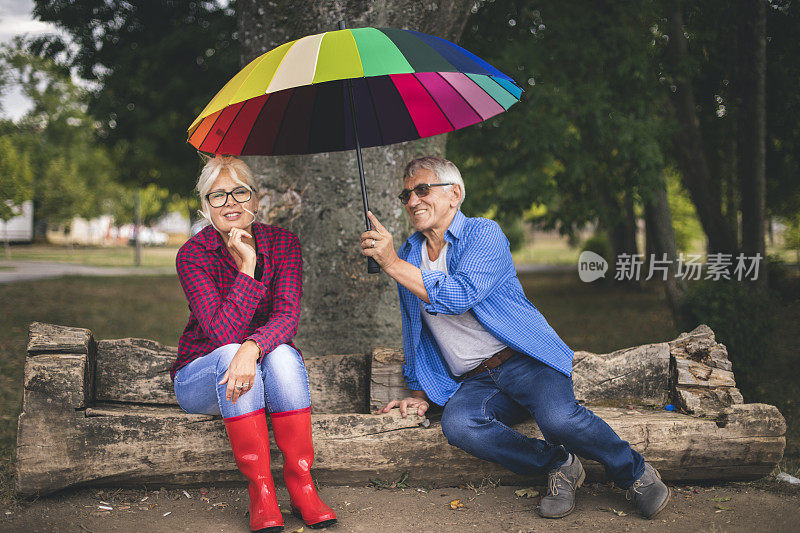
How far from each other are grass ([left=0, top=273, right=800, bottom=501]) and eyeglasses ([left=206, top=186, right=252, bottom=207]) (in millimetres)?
1994

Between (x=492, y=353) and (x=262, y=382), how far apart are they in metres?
1.19

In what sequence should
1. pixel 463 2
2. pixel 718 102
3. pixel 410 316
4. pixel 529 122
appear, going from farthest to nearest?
pixel 718 102 → pixel 529 122 → pixel 463 2 → pixel 410 316

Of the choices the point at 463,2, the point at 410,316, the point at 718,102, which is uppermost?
the point at 718,102

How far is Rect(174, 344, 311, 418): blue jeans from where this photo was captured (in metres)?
3.11

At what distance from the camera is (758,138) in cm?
896

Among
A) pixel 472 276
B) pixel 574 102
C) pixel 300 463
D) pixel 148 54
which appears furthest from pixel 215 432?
pixel 148 54

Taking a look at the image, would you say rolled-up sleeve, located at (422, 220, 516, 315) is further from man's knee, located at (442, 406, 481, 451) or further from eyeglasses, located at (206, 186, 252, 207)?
eyeglasses, located at (206, 186, 252, 207)

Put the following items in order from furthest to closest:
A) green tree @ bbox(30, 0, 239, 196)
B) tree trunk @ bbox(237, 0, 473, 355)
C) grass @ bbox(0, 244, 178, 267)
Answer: grass @ bbox(0, 244, 178, 267)
green tree @ bbox(30, 0, 239, 196)
tree trunk @ bbox(237, 0, 473, 355)

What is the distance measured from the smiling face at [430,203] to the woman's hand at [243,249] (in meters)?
0.85

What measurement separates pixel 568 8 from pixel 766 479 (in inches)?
260

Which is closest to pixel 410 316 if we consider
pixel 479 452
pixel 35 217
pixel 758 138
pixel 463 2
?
pixel 479 452

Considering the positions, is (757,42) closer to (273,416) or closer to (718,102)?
(718,102)

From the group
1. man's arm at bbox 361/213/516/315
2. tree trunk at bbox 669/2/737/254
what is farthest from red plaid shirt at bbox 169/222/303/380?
tree trunk at bbox 669/2/737/254

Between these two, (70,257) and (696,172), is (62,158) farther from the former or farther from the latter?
(696,172)
